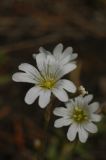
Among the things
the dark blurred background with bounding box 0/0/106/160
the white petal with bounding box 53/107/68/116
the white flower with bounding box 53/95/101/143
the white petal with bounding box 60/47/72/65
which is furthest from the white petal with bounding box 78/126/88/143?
the dark blurred background with bounding box 0/0/106/160

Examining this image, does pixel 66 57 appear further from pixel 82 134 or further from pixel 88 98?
pixel 82 134

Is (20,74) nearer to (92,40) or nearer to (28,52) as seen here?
(28,52)

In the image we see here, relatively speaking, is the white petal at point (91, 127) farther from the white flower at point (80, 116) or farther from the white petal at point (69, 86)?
the white petal at point (69, 86)

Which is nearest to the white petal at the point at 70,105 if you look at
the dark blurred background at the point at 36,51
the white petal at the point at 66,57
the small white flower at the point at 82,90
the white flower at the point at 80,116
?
the white flower at the point at 80,116

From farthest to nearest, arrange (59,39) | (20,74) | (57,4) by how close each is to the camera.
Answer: (57,4), (59,39), (20,74)

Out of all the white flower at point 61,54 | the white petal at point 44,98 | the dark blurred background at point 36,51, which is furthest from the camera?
the dark blurred background at point 36,51

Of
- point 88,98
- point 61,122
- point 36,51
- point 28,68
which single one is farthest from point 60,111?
point 36,51

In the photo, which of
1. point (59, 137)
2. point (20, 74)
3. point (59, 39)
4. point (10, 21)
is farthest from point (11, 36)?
point (20, 74)
